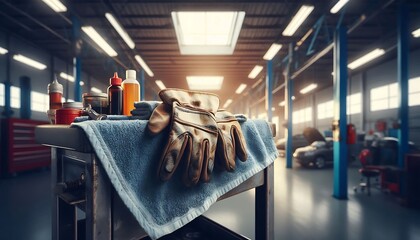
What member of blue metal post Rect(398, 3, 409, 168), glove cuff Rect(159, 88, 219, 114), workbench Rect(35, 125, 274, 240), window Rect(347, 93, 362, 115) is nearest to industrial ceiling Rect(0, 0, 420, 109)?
blue metal post Rect(398, 3, 409, 168)

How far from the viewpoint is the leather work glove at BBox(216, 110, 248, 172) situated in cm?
112

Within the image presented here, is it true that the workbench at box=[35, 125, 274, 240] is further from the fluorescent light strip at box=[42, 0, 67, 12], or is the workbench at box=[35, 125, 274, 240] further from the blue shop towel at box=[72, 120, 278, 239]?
the fluorescent light strip at box=[42, 0, 67, 12]

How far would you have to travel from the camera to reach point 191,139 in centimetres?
99

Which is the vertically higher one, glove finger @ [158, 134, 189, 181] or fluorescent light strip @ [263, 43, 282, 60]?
fluorescent light strip @ [263, 43, 282, 60]

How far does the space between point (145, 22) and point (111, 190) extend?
7.85 metres

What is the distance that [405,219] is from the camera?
3.52m

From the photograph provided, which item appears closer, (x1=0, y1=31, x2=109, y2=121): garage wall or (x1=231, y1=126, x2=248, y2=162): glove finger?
(x1=231, y1=126, x2=248, y2=162): glove finger

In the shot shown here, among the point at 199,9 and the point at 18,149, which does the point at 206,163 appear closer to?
the point at 199,9

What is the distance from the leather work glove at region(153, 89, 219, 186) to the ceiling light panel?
1406 cm

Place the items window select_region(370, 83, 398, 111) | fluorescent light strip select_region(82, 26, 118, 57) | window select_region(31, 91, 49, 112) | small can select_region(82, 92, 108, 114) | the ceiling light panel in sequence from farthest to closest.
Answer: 1. the ceiling light panel
2. window select_region(370, 83, 398, 111)
3. window select_region(31, 91, 49, 112)
4. fluorescent light strip select_region(82, 26, 118, 57)
5. small can select_region(82, 92, 108, 114)

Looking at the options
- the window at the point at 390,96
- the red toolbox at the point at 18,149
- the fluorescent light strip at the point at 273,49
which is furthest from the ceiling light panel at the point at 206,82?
the red toolbox at the point at 18,149

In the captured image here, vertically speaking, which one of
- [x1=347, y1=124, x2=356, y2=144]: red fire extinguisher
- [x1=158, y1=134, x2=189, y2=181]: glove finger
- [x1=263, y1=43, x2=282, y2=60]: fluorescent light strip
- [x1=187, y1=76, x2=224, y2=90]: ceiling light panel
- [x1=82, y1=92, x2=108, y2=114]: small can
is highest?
[x1=187, y1=76, x2=224, y2=90]: ceiling light panel

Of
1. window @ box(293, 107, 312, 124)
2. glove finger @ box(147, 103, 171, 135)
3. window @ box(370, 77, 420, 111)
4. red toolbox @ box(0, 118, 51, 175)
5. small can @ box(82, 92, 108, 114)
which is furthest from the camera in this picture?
window @ box(293, 107, 312, 124)

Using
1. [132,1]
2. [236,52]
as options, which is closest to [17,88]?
[132,1]
